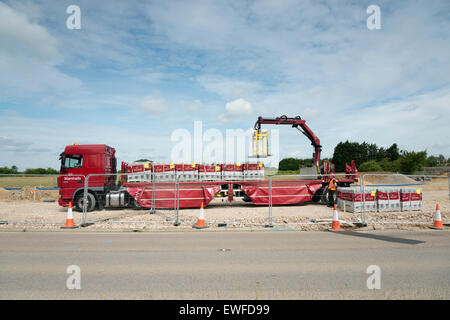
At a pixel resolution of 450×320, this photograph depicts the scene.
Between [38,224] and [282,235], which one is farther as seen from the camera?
[38,224]

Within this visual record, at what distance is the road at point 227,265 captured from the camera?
4.10 m

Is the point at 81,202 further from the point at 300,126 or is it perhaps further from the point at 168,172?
the point at 300,126

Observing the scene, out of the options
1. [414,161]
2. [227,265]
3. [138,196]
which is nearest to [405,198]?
[227,265]

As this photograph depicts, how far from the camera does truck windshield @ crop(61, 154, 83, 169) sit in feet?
47.8

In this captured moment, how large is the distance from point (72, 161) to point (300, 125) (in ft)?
45.1

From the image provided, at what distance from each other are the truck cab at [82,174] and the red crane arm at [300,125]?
925 centimetres

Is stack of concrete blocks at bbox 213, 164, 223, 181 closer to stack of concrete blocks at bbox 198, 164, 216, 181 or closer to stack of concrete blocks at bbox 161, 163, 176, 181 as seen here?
stack of concrete blocks at bbox 198, 164, 216, 181

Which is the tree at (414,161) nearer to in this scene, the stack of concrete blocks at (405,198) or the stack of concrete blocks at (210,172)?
the stack of concrete blocks at (405,198)

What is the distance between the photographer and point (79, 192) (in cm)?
1436

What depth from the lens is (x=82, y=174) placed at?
1452 centimetres

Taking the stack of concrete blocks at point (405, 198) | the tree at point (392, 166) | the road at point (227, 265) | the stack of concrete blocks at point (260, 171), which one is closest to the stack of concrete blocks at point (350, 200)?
the stack of concrete blocks at point (405, 198)

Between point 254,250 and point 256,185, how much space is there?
8.92 m
